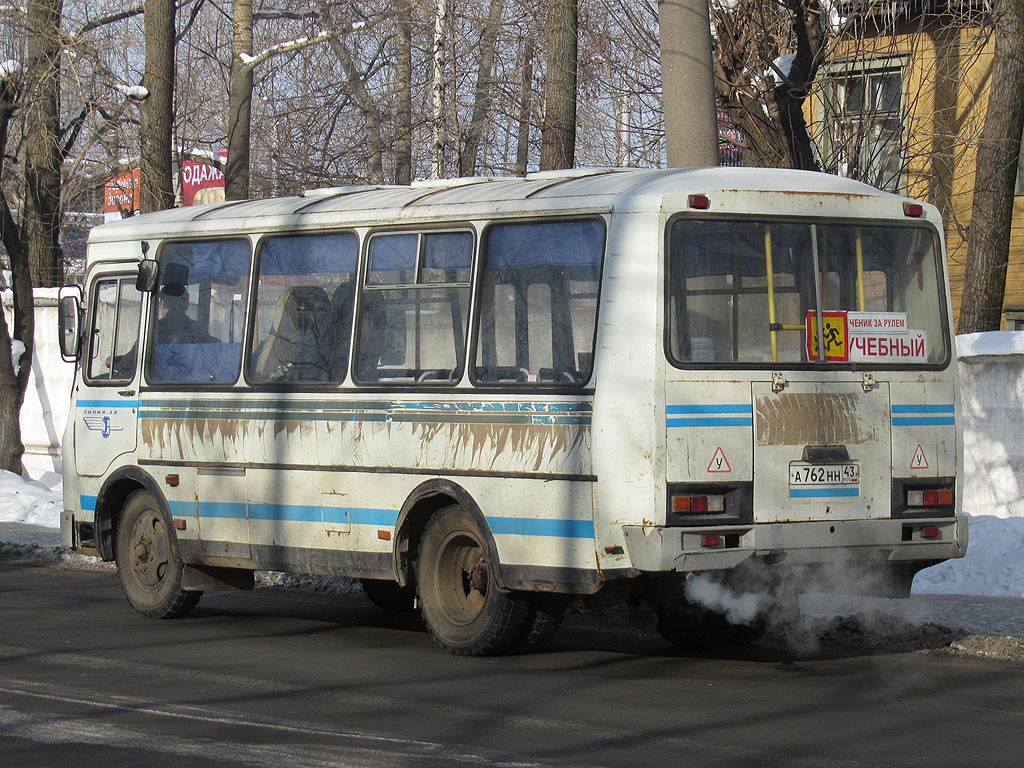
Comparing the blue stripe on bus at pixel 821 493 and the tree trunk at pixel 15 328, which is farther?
the tree trunk at pixel 15 328

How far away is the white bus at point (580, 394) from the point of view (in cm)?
→ 870

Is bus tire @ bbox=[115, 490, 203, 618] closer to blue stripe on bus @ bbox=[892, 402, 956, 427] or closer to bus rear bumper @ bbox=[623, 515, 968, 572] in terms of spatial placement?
bus rear bumper @ bbox=[623, 515, 968, 572]

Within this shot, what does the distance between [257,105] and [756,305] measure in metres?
33.3

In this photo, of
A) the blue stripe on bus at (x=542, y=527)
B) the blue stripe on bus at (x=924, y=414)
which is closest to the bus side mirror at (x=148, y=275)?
the blue stripe on bus at (x=542, y=527)

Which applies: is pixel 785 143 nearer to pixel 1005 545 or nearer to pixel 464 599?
pixel 1005 545

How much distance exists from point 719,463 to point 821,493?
2.21 ft

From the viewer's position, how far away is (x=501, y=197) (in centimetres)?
964

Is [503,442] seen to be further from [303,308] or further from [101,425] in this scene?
[101,425]

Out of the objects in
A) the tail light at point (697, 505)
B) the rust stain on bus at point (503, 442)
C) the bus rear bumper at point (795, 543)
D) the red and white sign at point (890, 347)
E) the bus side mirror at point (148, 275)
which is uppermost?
the bus side mirror at point (148, 275)

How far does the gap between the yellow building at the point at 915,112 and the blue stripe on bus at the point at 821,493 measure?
8.16 metres

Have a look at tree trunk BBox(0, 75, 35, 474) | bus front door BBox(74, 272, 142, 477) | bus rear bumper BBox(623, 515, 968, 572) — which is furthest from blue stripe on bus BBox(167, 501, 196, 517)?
tree trunk BBox(0, 75, 35, 474)

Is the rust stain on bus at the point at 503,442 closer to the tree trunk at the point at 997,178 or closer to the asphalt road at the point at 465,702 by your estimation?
the asphalt road at the point at 465,702

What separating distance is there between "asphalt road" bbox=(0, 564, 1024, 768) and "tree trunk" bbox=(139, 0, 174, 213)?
8.56 m

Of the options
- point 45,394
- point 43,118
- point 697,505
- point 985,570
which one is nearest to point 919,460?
point 697,505
